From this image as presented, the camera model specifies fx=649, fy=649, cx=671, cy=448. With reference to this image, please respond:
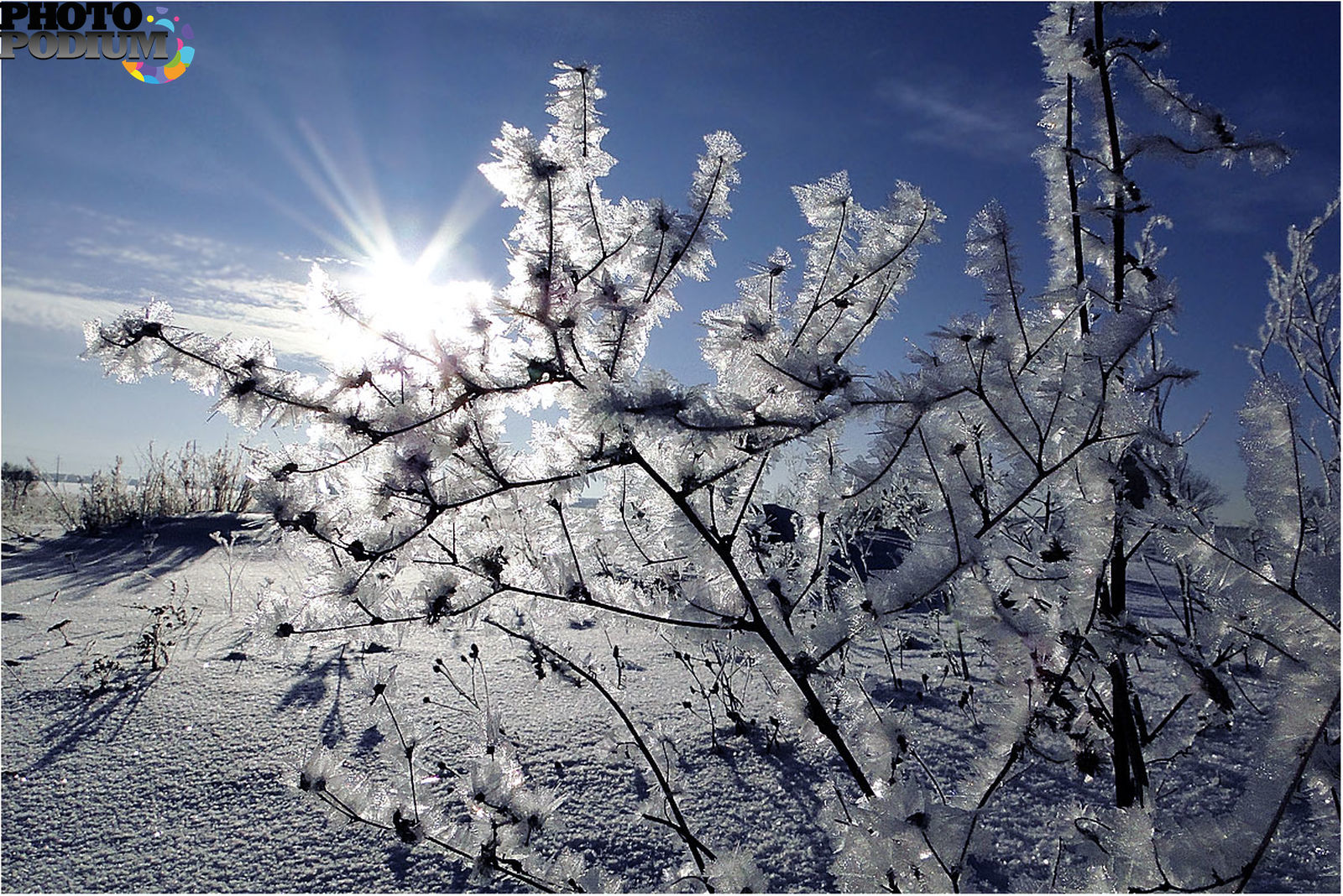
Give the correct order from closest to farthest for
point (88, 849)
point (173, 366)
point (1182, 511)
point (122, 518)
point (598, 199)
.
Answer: point (1182, 511), point (173, 366), point (598, 199), point (88, 849), point (122, 518)

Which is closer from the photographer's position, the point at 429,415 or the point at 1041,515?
the point at 429,415

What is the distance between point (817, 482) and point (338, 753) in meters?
1.20

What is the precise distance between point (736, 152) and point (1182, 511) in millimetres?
978

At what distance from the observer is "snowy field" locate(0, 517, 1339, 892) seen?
6.08 feet

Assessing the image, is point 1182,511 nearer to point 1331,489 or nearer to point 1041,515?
point 1331,489

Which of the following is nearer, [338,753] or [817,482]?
[817,482]

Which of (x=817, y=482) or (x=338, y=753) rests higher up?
(x=817, y=482)

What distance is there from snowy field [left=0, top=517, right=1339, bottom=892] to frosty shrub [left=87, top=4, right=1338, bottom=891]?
150 mm

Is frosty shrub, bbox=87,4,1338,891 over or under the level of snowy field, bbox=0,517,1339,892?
over

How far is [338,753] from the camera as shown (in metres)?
1.43

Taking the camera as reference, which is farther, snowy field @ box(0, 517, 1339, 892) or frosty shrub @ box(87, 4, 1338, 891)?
snowy field @ box(0, 517, 1339, 892)

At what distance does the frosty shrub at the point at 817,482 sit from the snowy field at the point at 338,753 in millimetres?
150

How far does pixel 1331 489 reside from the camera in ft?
3.03

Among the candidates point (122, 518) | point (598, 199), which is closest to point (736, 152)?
point (598, 199)
